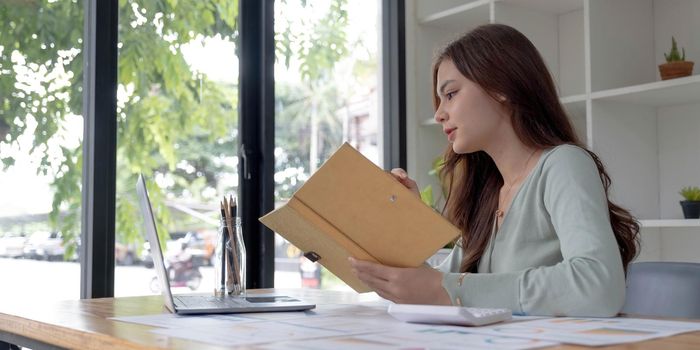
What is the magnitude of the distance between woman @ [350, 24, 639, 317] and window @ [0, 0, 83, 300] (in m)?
1.30

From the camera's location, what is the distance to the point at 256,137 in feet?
10.2

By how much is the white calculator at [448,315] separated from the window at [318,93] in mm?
1993

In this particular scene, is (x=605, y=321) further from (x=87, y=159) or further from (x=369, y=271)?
(x=87, y=159)

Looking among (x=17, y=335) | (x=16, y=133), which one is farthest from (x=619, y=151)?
(x=17, y=335)

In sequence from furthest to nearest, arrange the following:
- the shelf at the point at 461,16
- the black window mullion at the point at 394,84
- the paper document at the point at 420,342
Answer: the black window mullion at the point at 394,84, the shelf at the point at 461,16, the paper document at the point at 420,342

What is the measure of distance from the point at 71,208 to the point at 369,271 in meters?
1.51

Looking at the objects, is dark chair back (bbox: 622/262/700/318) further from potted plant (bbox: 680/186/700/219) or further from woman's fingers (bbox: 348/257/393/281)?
potted plant (bbox: 680/186/700/219)

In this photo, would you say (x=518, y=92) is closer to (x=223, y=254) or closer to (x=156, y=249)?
(x=223, y=254)

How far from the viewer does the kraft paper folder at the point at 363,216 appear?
1301mm

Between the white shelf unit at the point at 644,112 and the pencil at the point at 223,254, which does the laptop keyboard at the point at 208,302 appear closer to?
the pencil at the point at 223,254

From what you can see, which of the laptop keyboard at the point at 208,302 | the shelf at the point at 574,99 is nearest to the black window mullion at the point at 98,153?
the laptop keyboard at the point at 208,302

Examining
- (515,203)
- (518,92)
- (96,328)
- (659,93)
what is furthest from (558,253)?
(659,93)

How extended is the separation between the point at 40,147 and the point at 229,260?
1.19 metres

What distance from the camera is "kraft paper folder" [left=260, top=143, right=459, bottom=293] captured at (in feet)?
4.27
